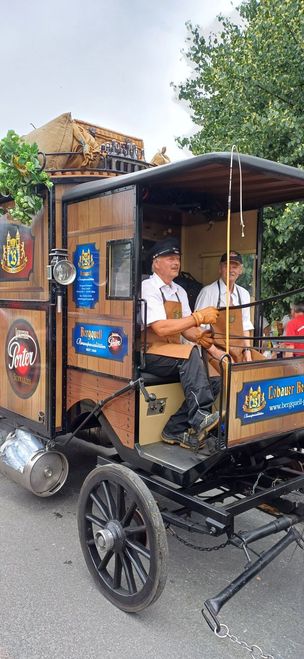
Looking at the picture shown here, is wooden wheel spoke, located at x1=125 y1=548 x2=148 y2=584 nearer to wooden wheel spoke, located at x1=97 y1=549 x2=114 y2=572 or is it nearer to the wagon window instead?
wooden wheel spoke, located at x1=97 y1=549 x2=114 y2=572

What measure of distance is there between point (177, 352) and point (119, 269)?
26.0 inches

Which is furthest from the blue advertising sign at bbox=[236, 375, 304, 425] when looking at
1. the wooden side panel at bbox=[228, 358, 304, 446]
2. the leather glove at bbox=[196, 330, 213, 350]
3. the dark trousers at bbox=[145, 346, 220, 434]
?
the leather glove at bbox=[196, 330, 213, 350]

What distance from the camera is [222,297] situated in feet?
13.5

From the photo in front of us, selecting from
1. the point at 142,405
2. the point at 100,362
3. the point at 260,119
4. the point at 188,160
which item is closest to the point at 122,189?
the point at 188,160

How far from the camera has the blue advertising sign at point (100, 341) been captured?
10.4 feet

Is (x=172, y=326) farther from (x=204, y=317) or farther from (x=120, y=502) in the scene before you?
(x=120, y=502)

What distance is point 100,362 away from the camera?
342 centimetres

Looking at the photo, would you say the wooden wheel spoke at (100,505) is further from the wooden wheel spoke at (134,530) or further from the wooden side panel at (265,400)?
the wooden side panel at (265,400)

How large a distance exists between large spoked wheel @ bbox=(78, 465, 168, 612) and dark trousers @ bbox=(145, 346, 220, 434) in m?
0.54

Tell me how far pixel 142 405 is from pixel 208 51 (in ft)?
30.9

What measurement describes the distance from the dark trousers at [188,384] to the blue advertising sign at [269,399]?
0.35 meters

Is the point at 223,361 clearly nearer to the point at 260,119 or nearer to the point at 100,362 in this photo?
the point at 100,362

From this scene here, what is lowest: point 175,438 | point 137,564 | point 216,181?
point 137,564

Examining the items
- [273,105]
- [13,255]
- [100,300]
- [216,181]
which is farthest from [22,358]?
[273,105]
